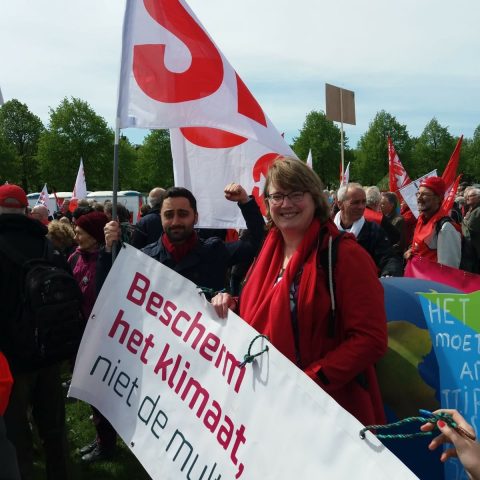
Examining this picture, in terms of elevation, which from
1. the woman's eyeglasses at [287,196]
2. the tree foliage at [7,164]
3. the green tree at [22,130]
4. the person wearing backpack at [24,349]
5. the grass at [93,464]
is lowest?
the grass at [93,464]

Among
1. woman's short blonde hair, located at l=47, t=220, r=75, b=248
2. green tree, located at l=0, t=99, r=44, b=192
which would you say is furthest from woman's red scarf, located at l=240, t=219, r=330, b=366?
green tree, located at l=0, t=99, r=44, b=192

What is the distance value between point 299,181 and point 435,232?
296 cm

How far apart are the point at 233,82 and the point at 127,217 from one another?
399cm

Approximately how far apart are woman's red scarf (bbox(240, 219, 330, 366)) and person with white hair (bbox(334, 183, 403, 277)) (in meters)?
2.14

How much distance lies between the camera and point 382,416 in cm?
220

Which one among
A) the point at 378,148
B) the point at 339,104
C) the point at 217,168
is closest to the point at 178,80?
the point at 217,168

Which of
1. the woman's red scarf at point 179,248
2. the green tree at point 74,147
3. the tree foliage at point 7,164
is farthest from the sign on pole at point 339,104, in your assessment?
the tree foliage at point 7,164

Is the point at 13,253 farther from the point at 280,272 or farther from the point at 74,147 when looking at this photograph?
the point at 74,147

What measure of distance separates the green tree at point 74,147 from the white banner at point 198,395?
43.3 m

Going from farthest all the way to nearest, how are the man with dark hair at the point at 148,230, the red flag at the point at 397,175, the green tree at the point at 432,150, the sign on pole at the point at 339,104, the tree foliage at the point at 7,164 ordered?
the green tree at the point at 432,150 → the tree foliage at the point at 7,164 → the red flag at the point at 397,175 → the sign on pole at the point at 339,104 → the man with dark hair at the point at 148,230

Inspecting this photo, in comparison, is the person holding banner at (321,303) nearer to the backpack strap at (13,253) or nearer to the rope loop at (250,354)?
the rope loop at (250,354)

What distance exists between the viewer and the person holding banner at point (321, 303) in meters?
2.00

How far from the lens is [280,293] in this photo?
209cm

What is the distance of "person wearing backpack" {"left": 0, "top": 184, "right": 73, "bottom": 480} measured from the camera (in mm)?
3111
